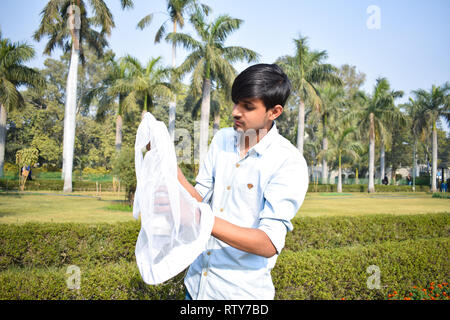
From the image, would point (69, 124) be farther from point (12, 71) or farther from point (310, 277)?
point (310, 277)

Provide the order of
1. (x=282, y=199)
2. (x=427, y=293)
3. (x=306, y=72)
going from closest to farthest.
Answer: (x=282, y=199) → (x=427, y=293) → (x=306, y=72)

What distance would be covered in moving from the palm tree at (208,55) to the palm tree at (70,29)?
16.8 ft

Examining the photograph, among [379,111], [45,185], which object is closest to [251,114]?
[45,185]

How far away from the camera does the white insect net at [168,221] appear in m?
1.06

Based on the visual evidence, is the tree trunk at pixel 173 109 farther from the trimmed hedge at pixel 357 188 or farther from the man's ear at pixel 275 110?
the man's ear at pixel 275 110

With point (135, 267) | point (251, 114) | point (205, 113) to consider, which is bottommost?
point (135, 267)

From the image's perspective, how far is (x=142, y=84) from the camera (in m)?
22.6

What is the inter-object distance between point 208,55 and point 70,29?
9090 millimetres

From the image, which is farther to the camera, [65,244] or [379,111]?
[379,111]

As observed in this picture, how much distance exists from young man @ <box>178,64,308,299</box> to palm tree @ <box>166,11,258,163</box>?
63.4ft

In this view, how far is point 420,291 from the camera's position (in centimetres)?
431
